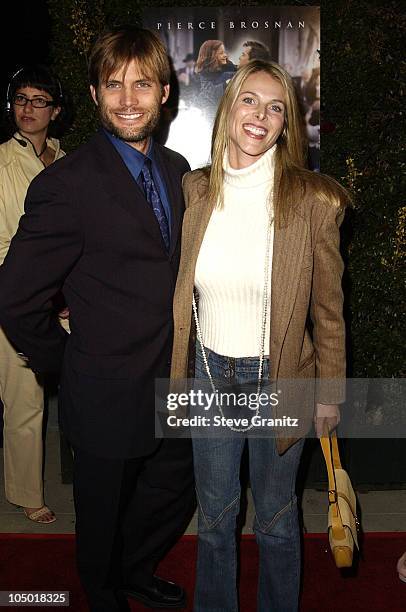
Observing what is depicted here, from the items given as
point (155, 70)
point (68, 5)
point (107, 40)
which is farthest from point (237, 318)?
point (68, 5)

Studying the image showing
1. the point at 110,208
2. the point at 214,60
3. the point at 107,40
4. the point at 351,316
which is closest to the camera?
the point at 110,208

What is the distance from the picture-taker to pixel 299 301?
2.09 metres

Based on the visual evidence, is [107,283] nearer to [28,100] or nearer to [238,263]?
[238,263]

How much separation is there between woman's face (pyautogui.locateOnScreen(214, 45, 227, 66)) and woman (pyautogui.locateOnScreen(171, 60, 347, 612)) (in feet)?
4.14

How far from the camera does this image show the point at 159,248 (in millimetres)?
2121

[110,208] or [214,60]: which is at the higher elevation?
[214,60]

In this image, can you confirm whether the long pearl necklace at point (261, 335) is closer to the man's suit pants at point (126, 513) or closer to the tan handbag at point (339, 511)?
the tan handbag at point (339, 511)

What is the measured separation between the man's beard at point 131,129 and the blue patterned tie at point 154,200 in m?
0.09

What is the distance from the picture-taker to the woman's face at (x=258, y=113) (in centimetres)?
210

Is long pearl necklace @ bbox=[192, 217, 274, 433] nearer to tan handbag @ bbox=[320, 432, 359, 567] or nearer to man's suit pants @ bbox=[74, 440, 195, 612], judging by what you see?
tan handbag @ bbox=[320, 432, 359, 567]

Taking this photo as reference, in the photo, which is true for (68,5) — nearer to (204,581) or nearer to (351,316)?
(351,316)

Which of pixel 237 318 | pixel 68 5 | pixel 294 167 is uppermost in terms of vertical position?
pixel 68 5

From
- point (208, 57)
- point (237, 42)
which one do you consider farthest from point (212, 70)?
point (237, 42)

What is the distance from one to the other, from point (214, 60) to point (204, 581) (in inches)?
89.8
